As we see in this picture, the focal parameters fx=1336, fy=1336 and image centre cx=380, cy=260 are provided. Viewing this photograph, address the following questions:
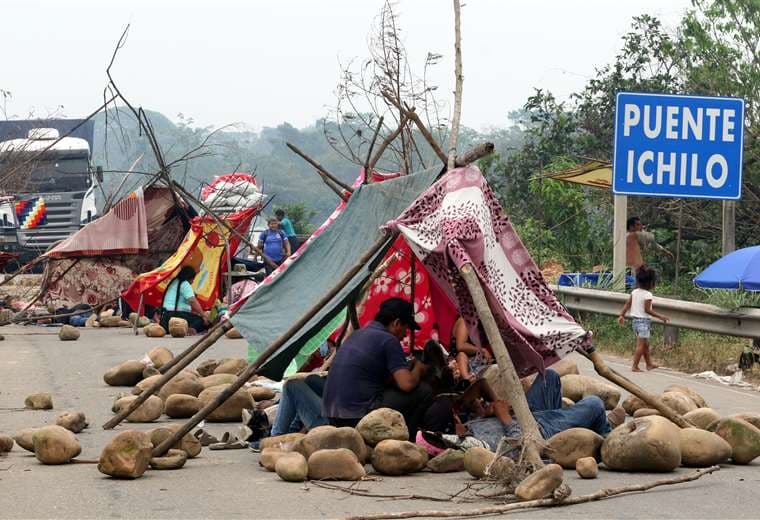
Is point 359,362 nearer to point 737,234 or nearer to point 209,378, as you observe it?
point 209,378

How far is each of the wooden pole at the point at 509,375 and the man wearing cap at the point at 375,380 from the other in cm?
63

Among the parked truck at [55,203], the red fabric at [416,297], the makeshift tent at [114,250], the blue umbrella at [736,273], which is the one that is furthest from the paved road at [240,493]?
the parked truck at [55,203]

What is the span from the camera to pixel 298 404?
9.30 metres

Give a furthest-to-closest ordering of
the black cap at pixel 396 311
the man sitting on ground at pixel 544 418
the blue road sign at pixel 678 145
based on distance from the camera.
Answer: the blue road sign at pixel 678 145 < the black cap at pixel 396 311 < the man sitting on ground at pixel 544 418

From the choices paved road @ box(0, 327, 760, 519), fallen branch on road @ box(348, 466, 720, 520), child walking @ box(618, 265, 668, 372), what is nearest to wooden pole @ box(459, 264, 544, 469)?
paved road @ box(0, 327, 760, 519)

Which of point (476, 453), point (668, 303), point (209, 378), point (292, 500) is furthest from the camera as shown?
point (668, 303)

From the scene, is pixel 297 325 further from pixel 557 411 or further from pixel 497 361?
pixel 557 411

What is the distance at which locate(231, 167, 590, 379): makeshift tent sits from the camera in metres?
8.70

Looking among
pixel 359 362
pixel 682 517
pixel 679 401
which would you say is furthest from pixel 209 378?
pixel 682 517

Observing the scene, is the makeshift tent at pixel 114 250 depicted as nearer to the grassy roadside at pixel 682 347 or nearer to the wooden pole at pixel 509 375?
the grassy roadside at pixel 682 347

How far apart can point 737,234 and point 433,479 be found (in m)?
14.3

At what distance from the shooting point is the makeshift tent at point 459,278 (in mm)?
8703

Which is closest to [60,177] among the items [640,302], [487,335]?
[640,302]

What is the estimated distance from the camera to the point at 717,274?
14.5m
